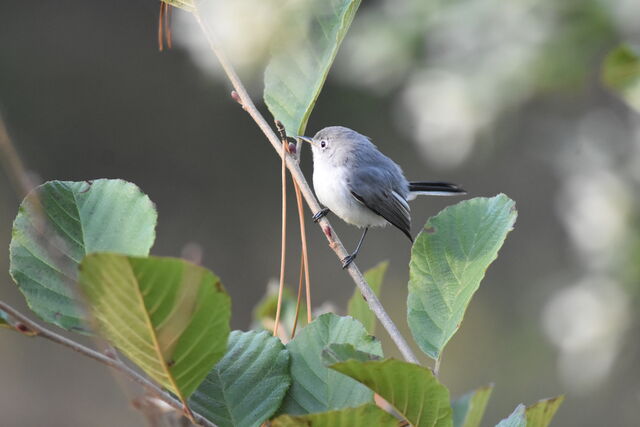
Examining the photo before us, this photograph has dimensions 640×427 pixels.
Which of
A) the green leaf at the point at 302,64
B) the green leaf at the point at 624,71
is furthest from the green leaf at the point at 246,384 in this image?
the green leaf at the point at 624,71

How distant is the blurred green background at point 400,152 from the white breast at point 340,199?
39 centimetres

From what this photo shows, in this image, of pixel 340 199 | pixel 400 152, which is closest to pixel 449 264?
pixel 340 199

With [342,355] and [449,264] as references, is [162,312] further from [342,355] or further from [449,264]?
[449,264]

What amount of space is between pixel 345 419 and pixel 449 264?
0.21m

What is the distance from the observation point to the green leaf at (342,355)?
0.44 metres

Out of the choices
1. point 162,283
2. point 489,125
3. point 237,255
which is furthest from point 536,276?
point 162,283

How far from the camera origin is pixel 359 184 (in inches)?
73.5

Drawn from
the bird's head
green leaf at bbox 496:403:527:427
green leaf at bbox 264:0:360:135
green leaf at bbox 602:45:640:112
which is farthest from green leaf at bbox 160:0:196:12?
the bird's head

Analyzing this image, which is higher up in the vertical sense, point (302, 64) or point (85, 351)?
point (302, 64)

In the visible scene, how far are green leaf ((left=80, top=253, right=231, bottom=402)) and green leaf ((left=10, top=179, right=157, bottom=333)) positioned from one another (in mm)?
73

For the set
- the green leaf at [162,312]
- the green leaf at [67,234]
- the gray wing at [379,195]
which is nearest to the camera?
the green leaf at [162,312]

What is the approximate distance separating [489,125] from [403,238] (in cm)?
256

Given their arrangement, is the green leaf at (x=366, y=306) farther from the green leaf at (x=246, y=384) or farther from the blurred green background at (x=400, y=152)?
the blurred green background at (x=400, y=152)

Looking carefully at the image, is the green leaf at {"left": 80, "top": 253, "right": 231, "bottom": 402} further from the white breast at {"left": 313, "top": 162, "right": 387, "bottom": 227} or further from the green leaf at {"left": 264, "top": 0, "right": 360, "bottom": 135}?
the white breast at {"left": 313, "top": 162, "right": 387, "bottom": 227}
